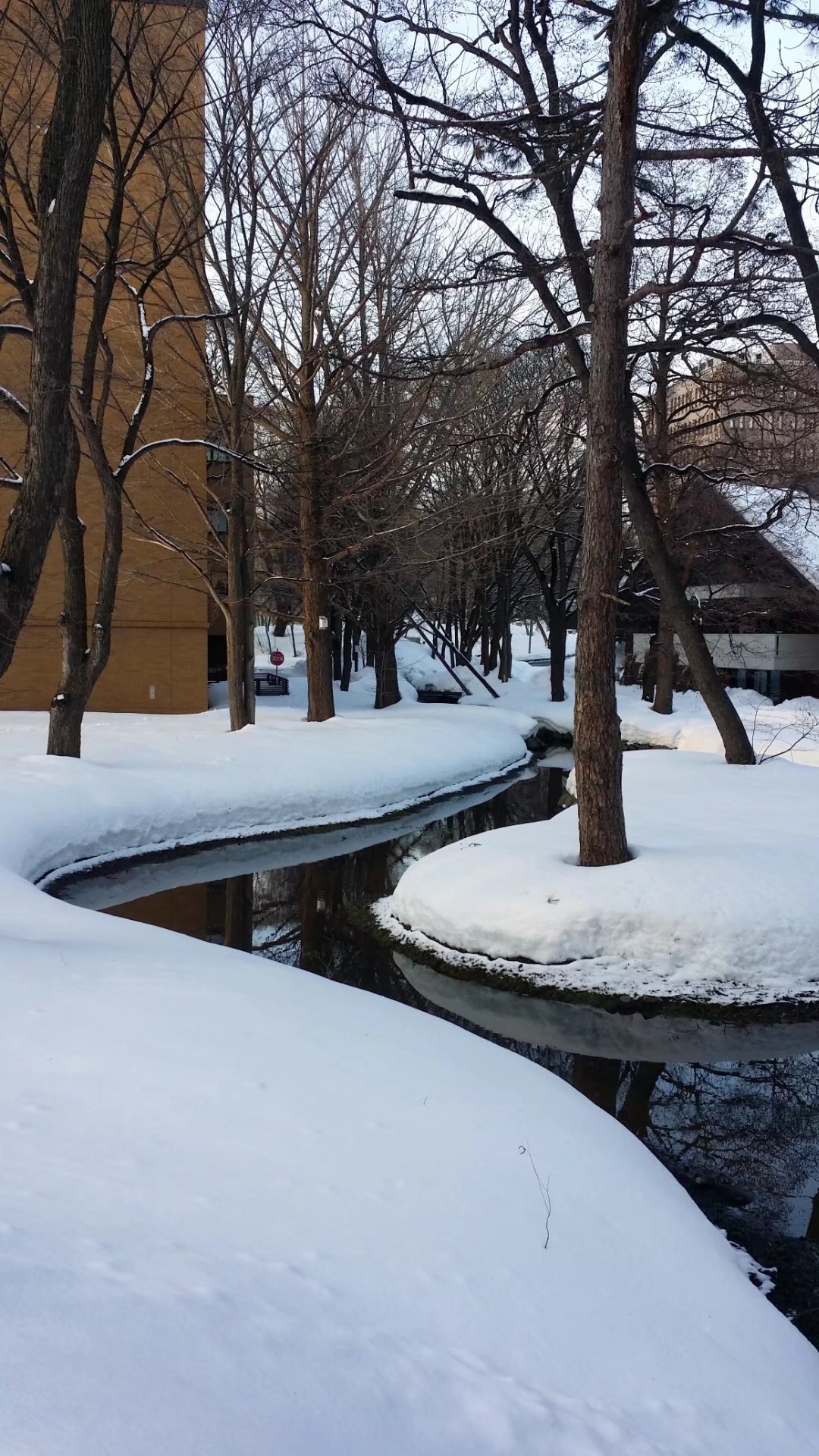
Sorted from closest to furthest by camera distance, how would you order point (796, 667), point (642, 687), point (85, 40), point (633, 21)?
point (85, 40), point (633, 21), point (796, 667), point (642, 687)

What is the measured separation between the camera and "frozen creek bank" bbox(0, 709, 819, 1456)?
8.05 feet

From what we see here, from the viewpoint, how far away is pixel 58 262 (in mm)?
7031

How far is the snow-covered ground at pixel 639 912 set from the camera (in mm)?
8469

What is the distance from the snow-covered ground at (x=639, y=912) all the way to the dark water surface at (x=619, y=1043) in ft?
1.35

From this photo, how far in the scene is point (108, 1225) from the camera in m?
3.04

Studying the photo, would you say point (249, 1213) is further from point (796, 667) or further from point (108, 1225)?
point (796, 667)

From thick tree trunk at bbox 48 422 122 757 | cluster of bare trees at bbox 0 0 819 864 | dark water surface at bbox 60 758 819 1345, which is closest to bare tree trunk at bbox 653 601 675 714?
cluster of bare trees at bbox 0 0 819 864

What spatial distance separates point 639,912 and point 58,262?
668 centimetres

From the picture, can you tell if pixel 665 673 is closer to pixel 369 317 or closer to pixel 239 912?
pixel 369 317

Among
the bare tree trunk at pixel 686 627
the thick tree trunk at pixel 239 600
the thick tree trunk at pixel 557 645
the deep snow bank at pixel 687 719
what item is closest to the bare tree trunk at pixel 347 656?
the deep snow bank at pixel 687 719

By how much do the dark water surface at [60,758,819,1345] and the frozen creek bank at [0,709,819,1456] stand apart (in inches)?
25.9

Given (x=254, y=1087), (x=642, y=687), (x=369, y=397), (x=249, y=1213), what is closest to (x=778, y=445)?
(x=369, y=397)

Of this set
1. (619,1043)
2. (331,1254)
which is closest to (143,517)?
(619,1043)

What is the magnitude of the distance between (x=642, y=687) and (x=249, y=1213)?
35118mm
